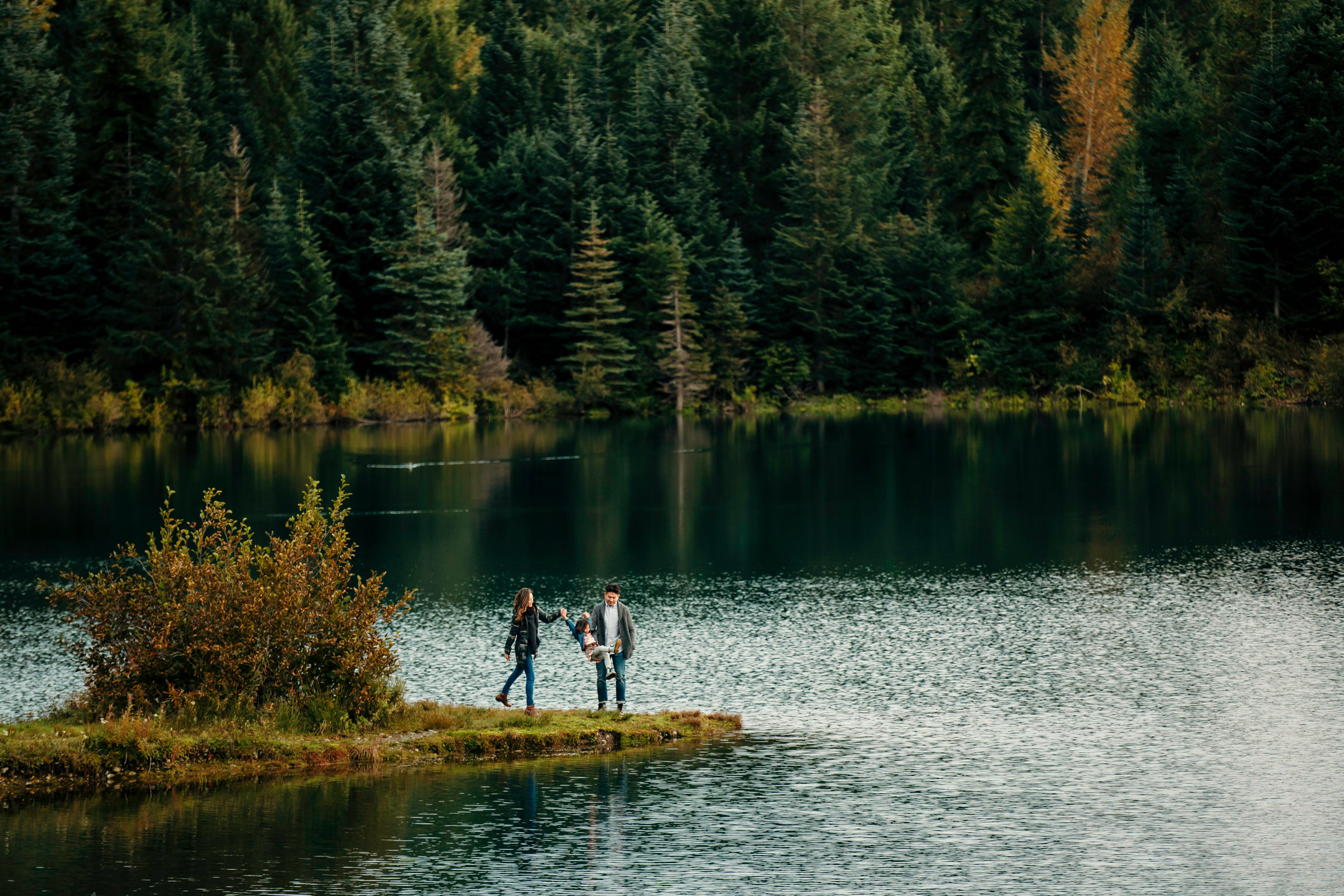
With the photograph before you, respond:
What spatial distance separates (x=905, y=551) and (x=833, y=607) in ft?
25.1

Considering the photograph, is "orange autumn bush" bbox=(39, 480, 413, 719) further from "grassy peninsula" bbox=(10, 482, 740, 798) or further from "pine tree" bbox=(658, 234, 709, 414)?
"pine tree" bbox=(658, 234, 709, 414)

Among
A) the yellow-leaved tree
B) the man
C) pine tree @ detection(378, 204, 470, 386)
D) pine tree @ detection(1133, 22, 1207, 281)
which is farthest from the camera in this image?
the yellow-leaved tree

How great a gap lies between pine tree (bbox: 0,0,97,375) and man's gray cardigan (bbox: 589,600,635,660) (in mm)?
63215

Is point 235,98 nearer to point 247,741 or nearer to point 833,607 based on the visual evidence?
point 833,607

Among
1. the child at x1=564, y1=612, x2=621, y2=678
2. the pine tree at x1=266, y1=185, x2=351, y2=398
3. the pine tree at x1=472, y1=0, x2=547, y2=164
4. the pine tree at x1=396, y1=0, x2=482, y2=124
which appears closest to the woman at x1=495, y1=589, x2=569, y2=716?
the child at x1=564, y1=612, x2=621, y2=678

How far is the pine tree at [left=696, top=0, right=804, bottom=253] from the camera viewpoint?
97.6 metres

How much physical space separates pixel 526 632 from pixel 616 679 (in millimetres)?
1299

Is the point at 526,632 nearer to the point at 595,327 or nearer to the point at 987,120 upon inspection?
the point at 595,327

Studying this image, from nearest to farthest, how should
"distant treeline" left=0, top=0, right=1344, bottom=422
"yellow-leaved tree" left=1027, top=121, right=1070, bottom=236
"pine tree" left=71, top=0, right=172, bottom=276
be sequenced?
1. "distant treeline" left=0, top=0, right=1344, bottom=422
2. "pine tree" left=71, top=0, right=172, bottom=276
3. "yellow-leaved tree" left=1027, top=121, right=1070, bottom=236

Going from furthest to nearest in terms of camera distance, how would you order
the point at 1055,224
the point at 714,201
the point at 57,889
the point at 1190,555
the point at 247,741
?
the point at 714,201
the point at 1055,224
the point at 1190,555
the point at 247,741
the point at 57,889

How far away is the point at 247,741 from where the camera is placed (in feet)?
55.8

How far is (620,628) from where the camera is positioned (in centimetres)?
1906

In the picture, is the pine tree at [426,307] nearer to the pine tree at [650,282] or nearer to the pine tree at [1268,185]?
the pine tree at [650,282]

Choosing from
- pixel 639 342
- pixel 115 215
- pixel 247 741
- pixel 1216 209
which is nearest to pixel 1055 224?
pixel 1216 209
